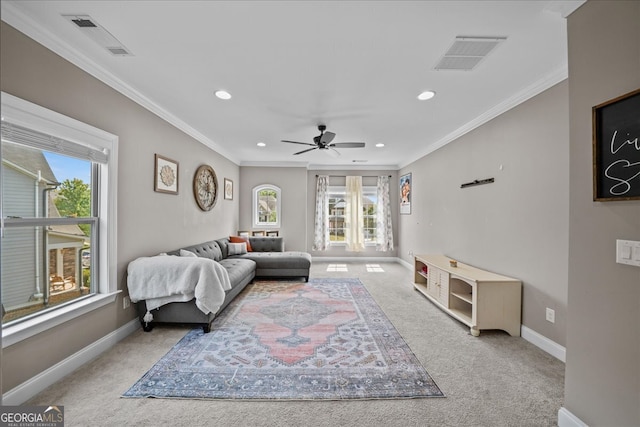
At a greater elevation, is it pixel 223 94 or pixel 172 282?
pixel 223 94

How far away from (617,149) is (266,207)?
6433 mm

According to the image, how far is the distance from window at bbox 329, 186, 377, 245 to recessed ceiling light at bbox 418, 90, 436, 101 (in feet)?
14.5

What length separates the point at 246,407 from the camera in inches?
72.7

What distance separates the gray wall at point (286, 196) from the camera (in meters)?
6.99

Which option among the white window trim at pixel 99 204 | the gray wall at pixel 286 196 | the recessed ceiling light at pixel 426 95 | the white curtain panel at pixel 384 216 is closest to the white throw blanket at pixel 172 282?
the white window trim at pixel 99 204

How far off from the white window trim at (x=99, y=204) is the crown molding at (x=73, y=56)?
1.62 ft

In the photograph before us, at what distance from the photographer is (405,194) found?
673cm

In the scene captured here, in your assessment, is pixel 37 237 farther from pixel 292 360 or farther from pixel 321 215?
pixel 321 215

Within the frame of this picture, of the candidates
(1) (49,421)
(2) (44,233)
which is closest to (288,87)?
(2) (44,233)

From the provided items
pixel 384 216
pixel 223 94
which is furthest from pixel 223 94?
pixel 384 216

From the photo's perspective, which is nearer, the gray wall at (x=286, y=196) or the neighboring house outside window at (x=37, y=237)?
the neighboring house outside window at (x=37, y=237)

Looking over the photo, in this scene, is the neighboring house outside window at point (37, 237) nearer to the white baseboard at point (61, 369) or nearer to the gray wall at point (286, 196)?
the white baseboard at point (61, 369)

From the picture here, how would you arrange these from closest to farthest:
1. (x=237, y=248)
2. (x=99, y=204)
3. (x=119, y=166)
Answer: (x=99, y=204) → (x=119, y=166) → (x=237, y=248)

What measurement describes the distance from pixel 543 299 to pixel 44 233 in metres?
4.47
